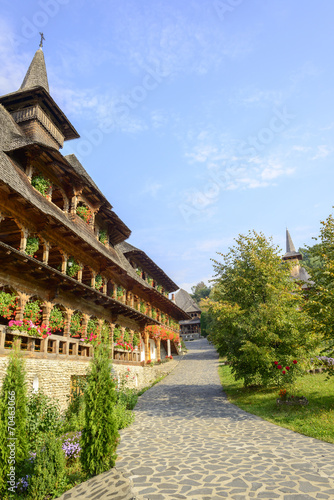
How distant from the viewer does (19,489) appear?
23.5 feet

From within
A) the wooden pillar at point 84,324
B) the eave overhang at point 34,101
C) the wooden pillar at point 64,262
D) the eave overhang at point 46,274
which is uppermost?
the eave overhang at point 34,101

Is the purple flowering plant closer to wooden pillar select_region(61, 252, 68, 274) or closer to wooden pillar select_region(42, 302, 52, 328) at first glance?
wooden pillar select_region(42, 302, 52, 328)

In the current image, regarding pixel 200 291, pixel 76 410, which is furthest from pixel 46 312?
pixel 200 291

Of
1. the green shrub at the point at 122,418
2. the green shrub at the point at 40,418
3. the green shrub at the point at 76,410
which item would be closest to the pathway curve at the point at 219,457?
the green shrub at the point at 122,418

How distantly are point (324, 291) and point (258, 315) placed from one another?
11.9ft

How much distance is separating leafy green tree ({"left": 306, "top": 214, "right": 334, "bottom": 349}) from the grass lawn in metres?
2.11

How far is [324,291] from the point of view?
11.7 metres

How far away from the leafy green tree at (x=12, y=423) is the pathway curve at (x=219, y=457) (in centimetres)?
224

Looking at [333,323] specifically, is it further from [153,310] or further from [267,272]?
[153,310]

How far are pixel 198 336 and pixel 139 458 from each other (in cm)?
5302

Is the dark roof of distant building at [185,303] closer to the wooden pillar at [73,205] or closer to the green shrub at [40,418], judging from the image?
the wooden pillar at [73,205]

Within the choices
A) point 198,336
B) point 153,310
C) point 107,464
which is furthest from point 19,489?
point 198,336

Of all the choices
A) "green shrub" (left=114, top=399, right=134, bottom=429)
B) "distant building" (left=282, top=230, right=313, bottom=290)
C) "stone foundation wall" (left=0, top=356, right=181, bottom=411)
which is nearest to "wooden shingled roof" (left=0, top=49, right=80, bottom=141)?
"stone foundation wall" (left=0, top=356, right=181, bottom=411)

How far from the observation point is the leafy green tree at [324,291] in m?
11.6
